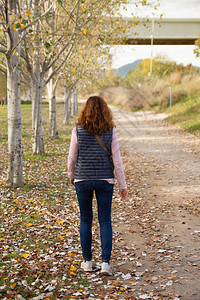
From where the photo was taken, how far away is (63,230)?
674 cm

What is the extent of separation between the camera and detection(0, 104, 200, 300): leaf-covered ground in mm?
4520

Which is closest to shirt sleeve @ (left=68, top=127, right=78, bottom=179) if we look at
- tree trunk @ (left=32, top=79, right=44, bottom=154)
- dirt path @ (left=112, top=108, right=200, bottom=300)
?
dirt path @ (left=112, top=108, right=200, bottom=300)

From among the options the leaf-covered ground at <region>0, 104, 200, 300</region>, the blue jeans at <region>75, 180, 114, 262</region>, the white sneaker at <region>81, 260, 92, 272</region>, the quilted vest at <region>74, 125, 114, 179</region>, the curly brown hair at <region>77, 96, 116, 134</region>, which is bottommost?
the leaf-covered ground at <region>0, 104, 200, 300</region>

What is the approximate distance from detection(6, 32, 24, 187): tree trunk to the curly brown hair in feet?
15.5

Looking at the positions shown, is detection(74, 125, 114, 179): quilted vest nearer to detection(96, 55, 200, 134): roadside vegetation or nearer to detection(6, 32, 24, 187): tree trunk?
detection(6, 32, 24, 187): tree trunk

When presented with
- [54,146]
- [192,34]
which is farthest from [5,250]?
[192,34]

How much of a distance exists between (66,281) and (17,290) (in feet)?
2.10

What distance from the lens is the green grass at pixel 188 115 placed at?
22.1m

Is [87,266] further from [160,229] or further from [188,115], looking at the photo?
[188,115]

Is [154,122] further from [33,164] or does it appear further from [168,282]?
[168,282]

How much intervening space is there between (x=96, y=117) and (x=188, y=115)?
2248 cm

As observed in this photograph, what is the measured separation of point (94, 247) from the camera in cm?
596

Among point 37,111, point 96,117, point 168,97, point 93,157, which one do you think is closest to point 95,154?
point 93,157

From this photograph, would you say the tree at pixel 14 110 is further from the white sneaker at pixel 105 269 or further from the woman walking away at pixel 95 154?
the white sneaker at pixel 105 269
